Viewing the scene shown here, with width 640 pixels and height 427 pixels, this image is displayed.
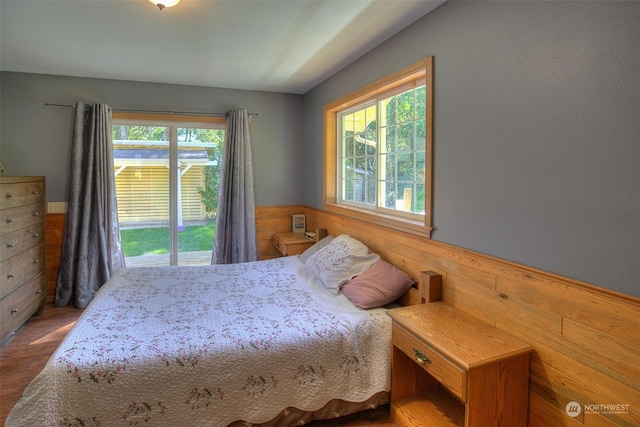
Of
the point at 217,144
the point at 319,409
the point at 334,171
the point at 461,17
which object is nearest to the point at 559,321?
the point at 319,409

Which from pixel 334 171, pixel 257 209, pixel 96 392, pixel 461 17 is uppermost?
pixel 461 17

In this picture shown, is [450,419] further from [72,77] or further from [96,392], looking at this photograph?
[72,77]

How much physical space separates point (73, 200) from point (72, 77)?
48.7 inches

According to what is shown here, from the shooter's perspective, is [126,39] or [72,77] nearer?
[126,39]

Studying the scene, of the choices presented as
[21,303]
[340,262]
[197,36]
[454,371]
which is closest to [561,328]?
[454,371]

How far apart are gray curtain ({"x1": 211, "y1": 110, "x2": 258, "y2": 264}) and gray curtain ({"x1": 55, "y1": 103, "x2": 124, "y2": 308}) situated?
3.61 ft

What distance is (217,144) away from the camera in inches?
164

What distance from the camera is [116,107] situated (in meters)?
3.73

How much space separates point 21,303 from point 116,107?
80.3 inches

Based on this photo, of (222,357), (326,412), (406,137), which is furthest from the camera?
(406,137)

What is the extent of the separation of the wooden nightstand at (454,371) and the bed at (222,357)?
0.50ft

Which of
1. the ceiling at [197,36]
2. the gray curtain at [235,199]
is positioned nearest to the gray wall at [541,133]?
the ceiling at [197,36]

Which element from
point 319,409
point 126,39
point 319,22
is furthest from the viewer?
point 126,39

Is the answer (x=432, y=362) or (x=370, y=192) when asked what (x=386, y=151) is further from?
(x=432, y=362)
